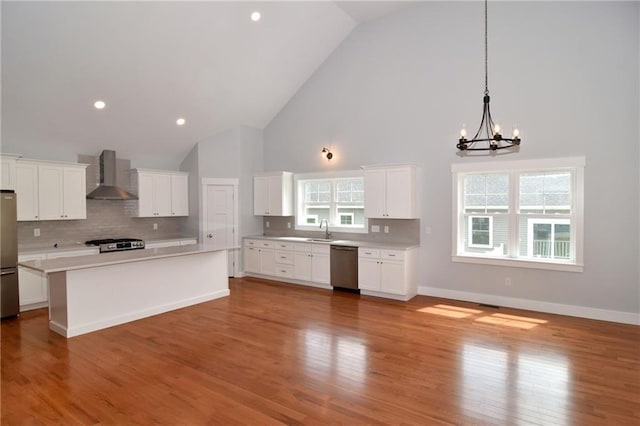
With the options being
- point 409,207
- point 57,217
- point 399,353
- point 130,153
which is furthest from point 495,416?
point 130,153

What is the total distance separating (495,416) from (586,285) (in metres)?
3.37

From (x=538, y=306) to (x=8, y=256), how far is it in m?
7.53

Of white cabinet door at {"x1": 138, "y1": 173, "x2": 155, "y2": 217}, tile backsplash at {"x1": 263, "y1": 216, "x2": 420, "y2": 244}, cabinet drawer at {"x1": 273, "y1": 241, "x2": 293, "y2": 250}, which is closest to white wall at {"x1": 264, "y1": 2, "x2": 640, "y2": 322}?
tile backsplash at {"x1": 263, "y1": 216, "x2": 420, "y2": 244}

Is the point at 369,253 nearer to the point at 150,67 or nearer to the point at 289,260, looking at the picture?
the point at 289,260

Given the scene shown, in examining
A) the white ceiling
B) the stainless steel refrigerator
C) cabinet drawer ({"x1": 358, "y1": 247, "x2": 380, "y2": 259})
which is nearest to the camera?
the white ceiling

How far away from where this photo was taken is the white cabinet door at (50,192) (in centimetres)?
600

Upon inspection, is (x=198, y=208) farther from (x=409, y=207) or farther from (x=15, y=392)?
(x=15, y=392)

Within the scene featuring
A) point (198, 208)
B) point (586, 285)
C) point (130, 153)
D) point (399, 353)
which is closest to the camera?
point (399, 353)

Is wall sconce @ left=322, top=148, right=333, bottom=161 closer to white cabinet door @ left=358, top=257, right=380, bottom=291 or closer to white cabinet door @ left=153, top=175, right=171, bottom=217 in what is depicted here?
white cabinet door @ left=358, top=257, right=380, bottom=291

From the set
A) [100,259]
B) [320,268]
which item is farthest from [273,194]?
[100,259]

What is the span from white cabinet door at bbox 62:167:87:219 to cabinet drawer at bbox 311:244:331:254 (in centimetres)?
407

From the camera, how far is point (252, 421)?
2.79 meters

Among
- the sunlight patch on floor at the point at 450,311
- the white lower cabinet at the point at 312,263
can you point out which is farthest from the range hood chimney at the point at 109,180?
the sunlight patch on floor at the point at 450,311

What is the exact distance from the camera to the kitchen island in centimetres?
457
